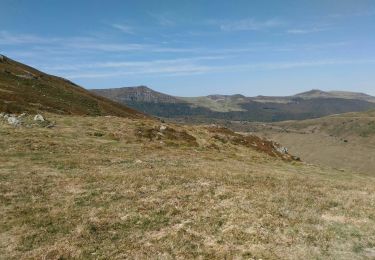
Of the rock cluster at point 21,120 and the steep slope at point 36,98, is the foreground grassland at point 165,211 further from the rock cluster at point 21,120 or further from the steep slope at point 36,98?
the steep slope at point 36,98

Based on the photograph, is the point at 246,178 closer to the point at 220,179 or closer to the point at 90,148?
the point at 220,179

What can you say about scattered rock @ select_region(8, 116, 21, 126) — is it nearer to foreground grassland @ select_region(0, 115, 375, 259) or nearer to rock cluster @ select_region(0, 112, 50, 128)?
rock cluster @ select_region(0, 112, 50, 128)

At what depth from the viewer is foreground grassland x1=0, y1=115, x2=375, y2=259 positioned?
19.8 m

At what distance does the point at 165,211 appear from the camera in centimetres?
2528

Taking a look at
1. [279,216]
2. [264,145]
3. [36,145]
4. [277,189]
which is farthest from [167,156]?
[264,145]

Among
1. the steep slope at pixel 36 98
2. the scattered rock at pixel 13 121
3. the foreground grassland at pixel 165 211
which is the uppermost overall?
the steep slope at pixel 36 98

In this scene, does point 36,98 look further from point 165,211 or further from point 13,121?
point 165,211

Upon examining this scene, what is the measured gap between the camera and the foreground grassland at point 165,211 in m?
19.8

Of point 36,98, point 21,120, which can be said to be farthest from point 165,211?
point 36,98

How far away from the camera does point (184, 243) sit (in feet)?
66.6

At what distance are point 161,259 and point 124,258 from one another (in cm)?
166

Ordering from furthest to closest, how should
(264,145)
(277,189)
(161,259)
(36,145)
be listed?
(264,145) < (36,145) < (277,189) < (161,259)

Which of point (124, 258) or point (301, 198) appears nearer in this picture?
point (124, 258)

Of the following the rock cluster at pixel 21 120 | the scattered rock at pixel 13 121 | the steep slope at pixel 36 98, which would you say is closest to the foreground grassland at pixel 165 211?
the scattered rock at pixel 13 121
